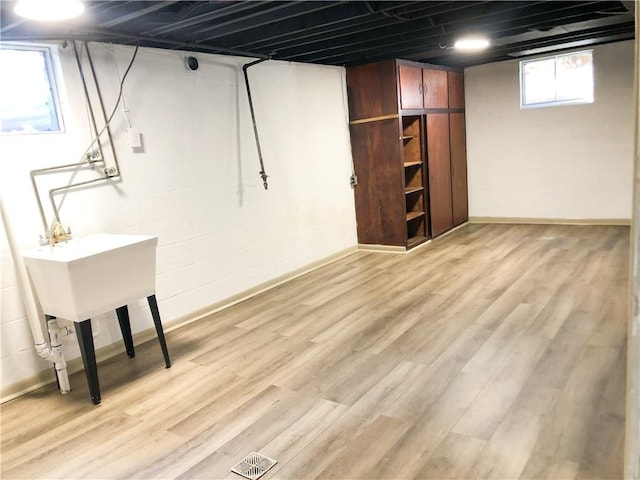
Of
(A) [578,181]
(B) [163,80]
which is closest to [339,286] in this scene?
(B) [163,80]

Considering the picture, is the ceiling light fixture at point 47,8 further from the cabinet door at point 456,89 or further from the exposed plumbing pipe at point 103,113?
the cabinet door at point 456,89

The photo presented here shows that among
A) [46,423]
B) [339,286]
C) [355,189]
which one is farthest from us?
[355,189]

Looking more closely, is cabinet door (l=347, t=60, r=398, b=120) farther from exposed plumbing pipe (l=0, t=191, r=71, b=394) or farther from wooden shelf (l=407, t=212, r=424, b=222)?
exposed plumbing pipe (l=0, t=191, r=71, b=394)

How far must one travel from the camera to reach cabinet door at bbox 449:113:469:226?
21.4 ft

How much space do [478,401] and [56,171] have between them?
294cm

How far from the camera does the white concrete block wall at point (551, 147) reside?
231 inches

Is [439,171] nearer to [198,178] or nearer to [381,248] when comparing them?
[381,248]

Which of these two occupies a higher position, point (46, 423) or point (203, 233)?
point (203, 233)

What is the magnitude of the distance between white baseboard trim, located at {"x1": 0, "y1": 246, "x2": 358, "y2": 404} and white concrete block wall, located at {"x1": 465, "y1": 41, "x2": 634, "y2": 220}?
Result: 2672mm

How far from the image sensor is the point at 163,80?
370 centimetres

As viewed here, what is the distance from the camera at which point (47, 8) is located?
2.23 meters

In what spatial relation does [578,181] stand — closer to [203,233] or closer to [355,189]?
[355,189]

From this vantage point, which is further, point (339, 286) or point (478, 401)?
point (339, 286)

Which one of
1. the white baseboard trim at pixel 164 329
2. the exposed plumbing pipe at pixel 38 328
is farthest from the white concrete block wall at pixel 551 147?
the exposed plumbing pipe at pixel 38 328
